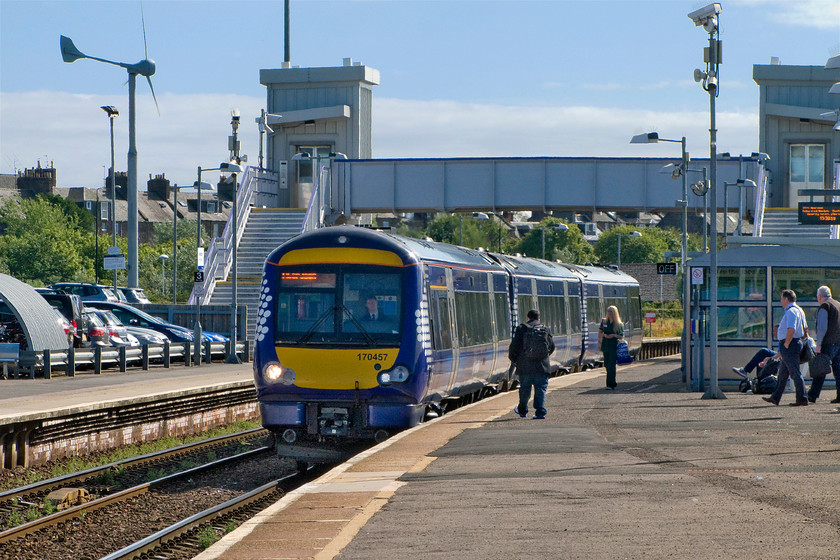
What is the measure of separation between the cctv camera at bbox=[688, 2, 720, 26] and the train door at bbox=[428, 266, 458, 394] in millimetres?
6590

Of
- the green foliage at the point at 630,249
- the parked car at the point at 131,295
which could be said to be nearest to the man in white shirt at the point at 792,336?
the parked car at the point at 131,295

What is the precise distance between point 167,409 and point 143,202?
119 metres

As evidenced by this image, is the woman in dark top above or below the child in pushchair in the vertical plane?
above

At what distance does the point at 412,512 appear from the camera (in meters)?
9.90

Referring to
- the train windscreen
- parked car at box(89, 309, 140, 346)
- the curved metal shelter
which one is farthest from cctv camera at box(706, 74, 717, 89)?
parked car at box(89, 309, 140, 346)

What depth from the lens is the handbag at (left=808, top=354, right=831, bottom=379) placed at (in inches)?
733

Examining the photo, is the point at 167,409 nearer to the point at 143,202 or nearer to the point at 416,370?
the point at 416,370

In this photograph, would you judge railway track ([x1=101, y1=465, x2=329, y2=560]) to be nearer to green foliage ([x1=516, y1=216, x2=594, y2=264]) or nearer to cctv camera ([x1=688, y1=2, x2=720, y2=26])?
cctv camera ([x1=688, y1=2, x2=720, y2=26])

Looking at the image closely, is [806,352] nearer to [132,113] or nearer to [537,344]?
[537,344]

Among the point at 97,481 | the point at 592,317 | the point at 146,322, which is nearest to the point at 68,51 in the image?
the point at 146,322

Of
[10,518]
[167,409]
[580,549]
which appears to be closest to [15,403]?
[167,409]

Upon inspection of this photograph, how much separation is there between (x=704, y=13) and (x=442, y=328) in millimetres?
7658

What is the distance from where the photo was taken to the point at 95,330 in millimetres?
33250

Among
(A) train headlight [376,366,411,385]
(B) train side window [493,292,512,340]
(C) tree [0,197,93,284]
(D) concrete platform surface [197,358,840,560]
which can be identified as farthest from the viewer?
(C) tree [0,197,93,284]
